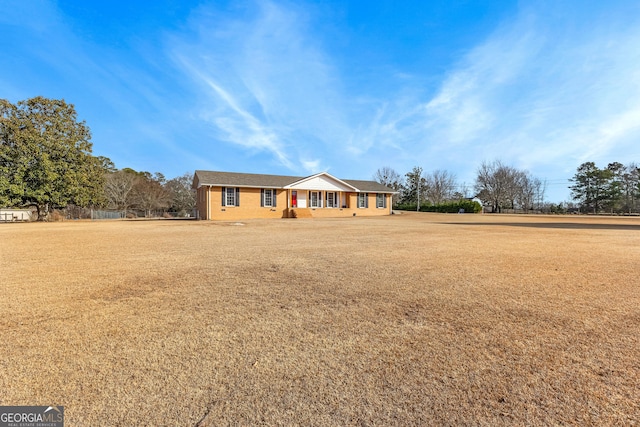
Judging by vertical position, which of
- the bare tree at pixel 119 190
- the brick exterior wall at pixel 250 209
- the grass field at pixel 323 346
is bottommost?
the grass field at pixel 323 346

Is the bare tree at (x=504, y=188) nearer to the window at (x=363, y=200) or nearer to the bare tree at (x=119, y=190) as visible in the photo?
the window at (x=363, y=200)

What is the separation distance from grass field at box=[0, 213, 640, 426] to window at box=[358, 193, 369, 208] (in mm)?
26826

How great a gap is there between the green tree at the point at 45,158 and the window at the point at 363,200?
25387mm

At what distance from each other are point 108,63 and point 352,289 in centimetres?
1892

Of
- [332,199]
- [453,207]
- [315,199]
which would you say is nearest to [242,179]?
[315,199]

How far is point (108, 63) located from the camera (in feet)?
52.7

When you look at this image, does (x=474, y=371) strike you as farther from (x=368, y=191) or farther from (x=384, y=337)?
(x=368, y=191)

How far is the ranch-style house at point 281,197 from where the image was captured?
25.2 m

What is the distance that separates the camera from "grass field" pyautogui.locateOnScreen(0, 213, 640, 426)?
6.31ft

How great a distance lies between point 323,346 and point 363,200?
98.9 feet

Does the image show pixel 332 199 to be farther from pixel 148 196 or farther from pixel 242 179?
pixel 148 196

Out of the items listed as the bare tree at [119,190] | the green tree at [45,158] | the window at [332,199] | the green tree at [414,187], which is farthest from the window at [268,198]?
the green tree at [414,187]

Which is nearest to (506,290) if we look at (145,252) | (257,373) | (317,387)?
(317,387)

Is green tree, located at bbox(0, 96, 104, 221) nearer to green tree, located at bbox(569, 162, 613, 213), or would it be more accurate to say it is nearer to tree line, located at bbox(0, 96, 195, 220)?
tree line, located at bbox(0, 96, 195, 220)
